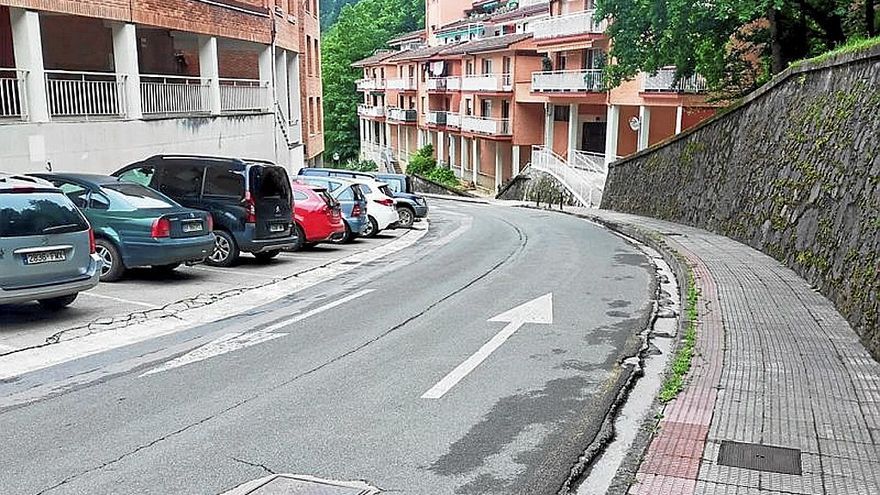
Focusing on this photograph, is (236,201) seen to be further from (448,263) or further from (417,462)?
(417,462)

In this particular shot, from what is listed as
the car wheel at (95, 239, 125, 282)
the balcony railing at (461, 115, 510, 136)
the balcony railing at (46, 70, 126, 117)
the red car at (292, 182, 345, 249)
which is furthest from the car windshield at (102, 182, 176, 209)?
the balcony railing at (461, 115, 510, 136)

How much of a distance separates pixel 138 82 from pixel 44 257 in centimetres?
1093

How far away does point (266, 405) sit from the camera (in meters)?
6.50

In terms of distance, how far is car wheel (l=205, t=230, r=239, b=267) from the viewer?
564 inches

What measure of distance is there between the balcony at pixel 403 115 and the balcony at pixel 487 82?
14596mm

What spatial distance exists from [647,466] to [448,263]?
10865 mm

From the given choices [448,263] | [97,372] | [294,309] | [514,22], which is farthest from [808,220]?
[514,22]

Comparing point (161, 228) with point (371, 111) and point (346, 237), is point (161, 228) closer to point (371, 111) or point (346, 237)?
point (346, 237)

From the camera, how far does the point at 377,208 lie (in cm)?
2223

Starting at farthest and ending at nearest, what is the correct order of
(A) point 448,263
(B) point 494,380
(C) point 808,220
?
(A) point 448,263 → (C) point 808,220 → (B) point 494,380

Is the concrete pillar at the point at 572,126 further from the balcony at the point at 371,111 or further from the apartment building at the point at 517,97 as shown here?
the balcony at the point at 371,111

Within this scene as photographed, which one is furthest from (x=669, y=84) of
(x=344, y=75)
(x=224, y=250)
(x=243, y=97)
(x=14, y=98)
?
(x=344, y=75)

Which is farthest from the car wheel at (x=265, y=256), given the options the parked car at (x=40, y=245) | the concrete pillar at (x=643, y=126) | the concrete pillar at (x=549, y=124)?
the concrete pillar at (x=549, y=124)

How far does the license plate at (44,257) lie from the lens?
29.2ft
